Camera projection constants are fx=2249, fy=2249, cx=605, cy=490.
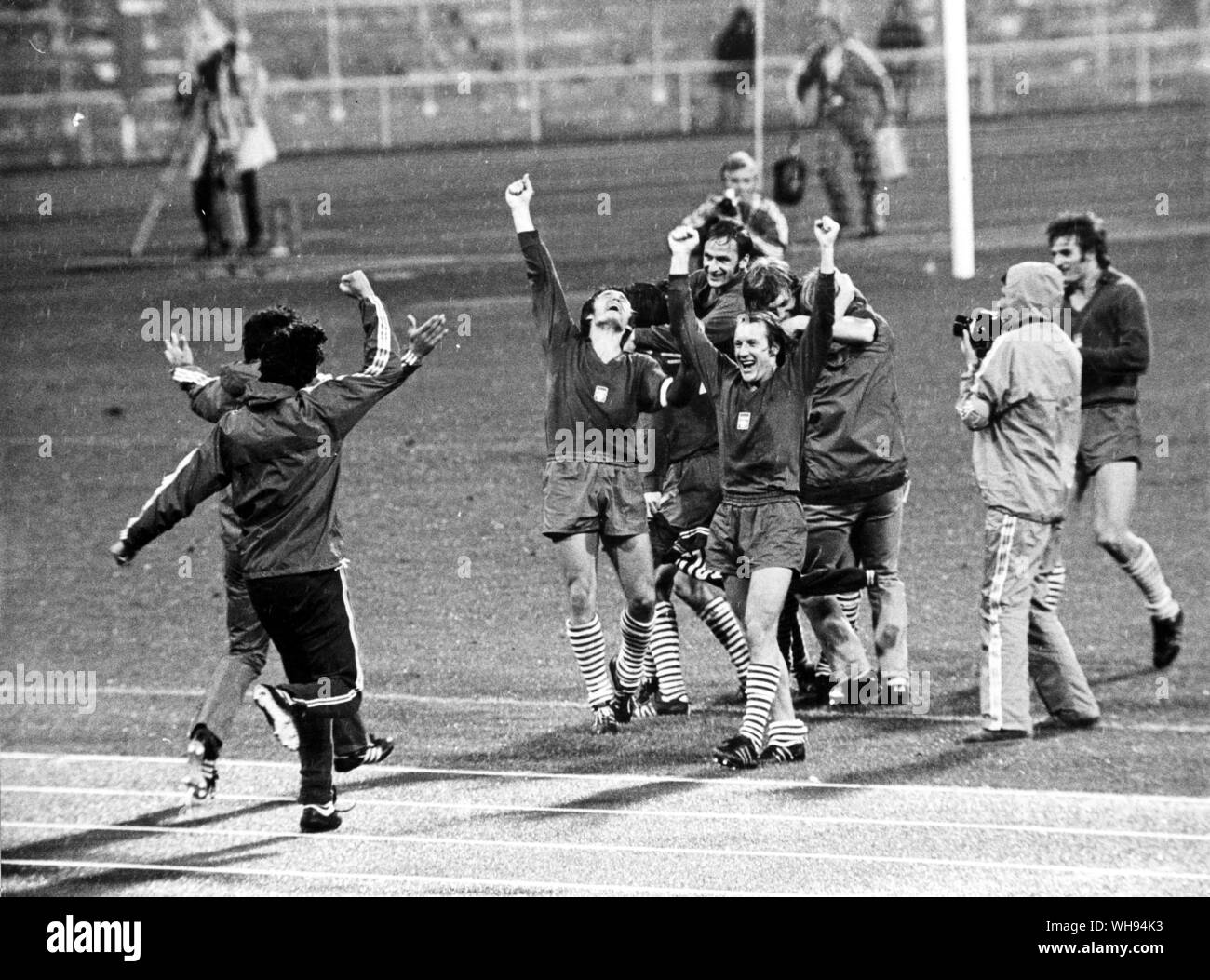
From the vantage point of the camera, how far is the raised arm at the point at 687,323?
29.1ft

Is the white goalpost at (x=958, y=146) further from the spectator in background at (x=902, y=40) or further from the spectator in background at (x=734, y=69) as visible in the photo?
the spectator in background at (x=734, y=69)

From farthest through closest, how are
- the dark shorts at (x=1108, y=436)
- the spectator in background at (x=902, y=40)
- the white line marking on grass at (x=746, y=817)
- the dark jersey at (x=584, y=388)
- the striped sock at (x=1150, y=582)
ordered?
the spectator in background at (x=902, y=40), the striped sock at (x=1150, y=582), the dark shorts at (x=1108, y=436), the dark jersey at (x=584, y=388), the white line marking on grass at (x=746, y=817)

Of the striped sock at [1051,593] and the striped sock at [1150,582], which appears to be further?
the striped sock at [1150,582]

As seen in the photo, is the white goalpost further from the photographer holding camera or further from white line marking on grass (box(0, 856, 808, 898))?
white line marking on grass (box(0, 856, 808, 898))

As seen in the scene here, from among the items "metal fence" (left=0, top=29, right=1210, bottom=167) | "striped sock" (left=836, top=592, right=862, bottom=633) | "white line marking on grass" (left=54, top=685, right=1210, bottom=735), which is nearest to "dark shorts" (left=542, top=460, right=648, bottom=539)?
"white line marking on grass" (left=54, top=685, right=1210, bottom=735)

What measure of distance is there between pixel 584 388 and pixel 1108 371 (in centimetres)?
261

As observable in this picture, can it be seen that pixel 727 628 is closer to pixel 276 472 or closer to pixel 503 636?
→ pixel 503 636

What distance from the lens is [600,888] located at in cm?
795

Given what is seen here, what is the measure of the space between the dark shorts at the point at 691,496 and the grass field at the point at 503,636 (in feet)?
2.93

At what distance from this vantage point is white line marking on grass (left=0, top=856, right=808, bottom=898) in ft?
25.9

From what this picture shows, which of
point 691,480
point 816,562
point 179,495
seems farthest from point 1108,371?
point 179,495

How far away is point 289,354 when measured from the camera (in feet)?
27.1

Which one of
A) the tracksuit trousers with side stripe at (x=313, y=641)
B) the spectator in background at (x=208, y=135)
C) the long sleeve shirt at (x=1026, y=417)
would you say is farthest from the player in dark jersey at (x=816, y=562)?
the spectator in background at (x=208, y=135)

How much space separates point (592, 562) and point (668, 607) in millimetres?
663
